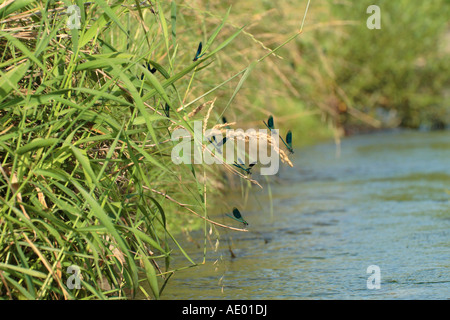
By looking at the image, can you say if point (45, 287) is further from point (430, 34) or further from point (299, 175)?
point (430, 34)

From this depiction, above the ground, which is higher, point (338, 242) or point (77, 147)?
point (77, 147)

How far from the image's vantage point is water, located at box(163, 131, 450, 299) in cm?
392

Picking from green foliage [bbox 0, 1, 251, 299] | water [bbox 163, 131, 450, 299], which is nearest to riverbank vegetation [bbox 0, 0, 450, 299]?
green foliage [bbox 0, 1, 251, 299]

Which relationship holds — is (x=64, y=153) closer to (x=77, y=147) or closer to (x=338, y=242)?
(x=77, y=147)

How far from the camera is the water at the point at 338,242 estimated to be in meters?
3.92

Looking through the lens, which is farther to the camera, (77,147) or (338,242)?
(338,242)

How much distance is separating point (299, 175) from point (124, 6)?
21.0ft

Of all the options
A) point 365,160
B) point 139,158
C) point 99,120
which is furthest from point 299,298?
point 365,160

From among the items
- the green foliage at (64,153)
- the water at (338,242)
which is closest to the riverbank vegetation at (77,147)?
the green foliage at (64,153)

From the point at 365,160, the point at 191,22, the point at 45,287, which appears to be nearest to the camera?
the point at 45,287

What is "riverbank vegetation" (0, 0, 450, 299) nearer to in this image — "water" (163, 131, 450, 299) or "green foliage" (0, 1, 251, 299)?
"green foliage" (0, 1, 251, 299)

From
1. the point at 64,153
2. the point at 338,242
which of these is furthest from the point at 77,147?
the point at 338,242

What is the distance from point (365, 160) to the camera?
34.1 feet

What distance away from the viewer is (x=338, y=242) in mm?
5133
